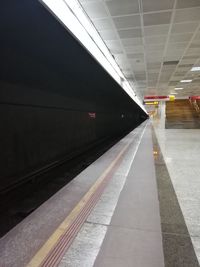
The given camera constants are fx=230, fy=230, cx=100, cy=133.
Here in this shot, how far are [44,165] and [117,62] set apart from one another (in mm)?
5770

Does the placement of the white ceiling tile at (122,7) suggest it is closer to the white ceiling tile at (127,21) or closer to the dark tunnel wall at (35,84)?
the white ceiling tile at (127,21)

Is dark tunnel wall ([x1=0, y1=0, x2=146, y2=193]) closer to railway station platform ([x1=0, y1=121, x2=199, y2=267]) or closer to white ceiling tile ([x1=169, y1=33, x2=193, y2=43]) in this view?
railway station platform ([x1=0, y1=121, x2=199, y2=267])

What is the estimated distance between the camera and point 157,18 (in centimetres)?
502

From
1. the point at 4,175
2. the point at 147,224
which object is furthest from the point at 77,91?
the point at 147,224

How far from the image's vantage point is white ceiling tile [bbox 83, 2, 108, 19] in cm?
425

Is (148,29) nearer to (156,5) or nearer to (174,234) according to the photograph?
(156,5)

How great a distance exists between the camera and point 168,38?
21.0 ft

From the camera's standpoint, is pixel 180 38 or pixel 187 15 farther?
pixel 180 38

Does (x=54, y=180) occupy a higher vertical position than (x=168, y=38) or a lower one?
lower

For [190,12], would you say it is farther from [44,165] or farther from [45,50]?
[44,165]

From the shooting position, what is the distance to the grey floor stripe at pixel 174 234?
1491mm

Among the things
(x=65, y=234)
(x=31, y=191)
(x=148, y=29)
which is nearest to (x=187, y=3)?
(x=148, y=29)

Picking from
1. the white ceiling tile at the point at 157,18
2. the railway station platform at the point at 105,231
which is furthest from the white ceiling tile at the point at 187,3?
the railway station platform at the point at 105,231

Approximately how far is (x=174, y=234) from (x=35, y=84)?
3653mm
